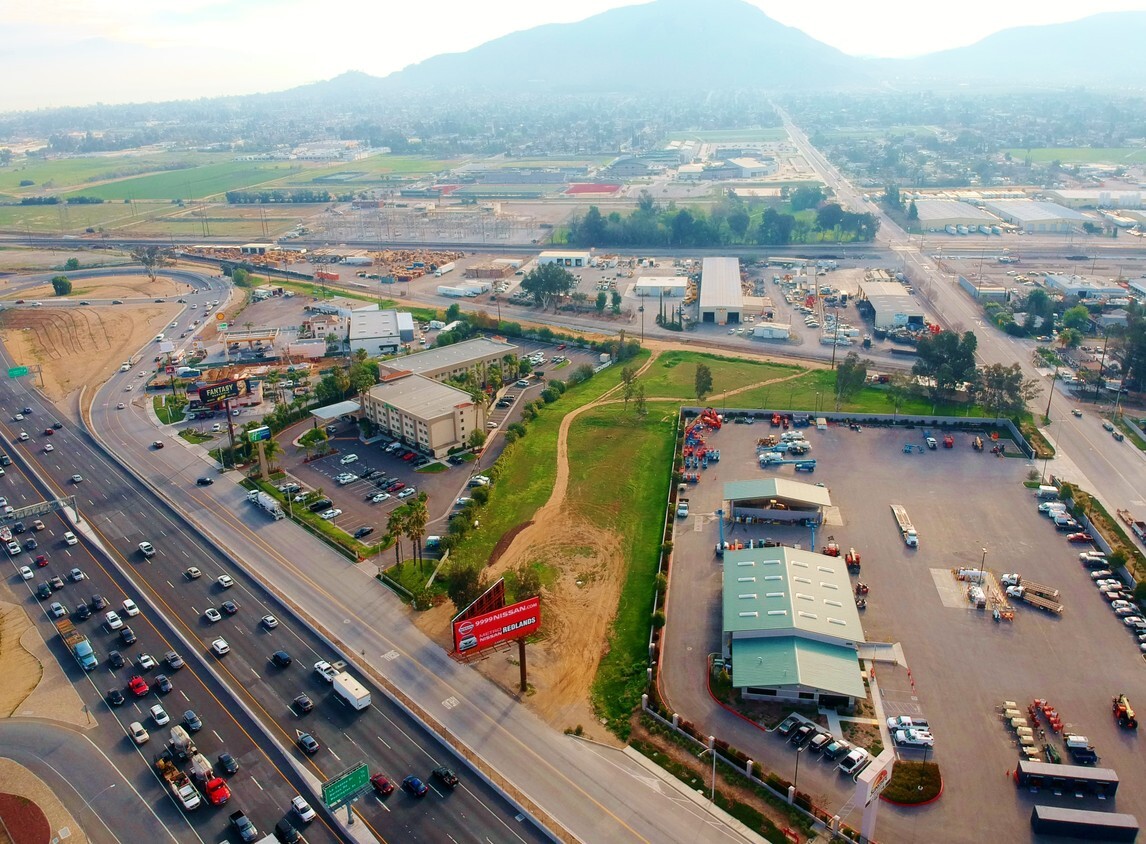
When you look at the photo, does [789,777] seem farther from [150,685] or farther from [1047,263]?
[1047,263]

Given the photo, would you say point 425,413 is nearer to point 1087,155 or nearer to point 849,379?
point 849,379

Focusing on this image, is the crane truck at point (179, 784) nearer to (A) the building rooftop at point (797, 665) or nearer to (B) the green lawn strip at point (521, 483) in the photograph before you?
(B) the green lawn strip at point (521, 483)

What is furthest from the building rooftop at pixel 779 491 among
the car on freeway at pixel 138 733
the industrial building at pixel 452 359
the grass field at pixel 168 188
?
the grass field at pixel 168 188

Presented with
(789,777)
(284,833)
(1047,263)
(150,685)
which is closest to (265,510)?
(150,685)

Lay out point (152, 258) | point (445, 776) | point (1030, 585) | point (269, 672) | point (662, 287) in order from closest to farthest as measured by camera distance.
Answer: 1. point (445, 776)
2. point (269, 672)
3. point (1030, 585)
4. point (662, 287)
5. point (152, 258)

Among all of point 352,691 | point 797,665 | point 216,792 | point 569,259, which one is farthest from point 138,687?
point 569,259

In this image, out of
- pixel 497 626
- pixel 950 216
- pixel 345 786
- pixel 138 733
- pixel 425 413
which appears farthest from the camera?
pixel 950 216
